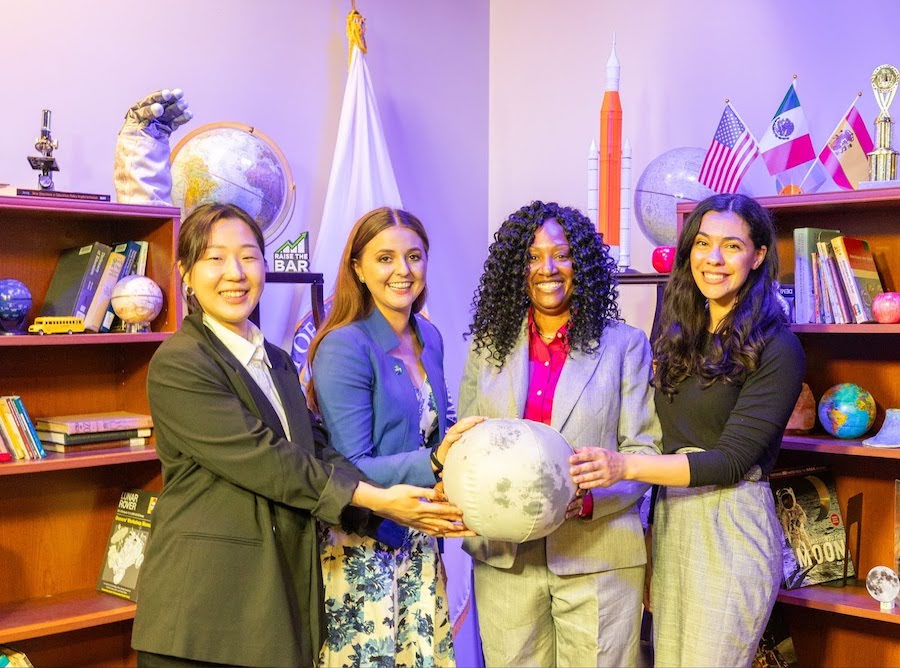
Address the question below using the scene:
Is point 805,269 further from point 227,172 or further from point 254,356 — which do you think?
point 227,172

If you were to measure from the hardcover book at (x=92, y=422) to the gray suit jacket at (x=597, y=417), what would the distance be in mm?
1200

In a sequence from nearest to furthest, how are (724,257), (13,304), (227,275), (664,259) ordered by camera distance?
(227,275)
(724,257)
(13,304)
(664,259)

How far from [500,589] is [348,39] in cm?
298

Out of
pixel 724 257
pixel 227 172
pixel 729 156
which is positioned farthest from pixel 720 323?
pixel 227 172

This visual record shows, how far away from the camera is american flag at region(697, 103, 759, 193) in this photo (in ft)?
11.6

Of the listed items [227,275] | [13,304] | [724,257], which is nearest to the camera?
[227,275]

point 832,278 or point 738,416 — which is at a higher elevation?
point 832,278

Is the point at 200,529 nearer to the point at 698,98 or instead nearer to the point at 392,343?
the point at 392,343

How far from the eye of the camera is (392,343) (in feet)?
7.84

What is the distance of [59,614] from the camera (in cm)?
287

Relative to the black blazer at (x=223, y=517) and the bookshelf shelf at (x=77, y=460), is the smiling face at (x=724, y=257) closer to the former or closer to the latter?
the black blazer at (x=223, y=517)

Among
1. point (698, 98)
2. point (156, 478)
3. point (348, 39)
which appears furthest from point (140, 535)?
point (698, 98)

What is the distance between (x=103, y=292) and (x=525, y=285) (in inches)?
55.1

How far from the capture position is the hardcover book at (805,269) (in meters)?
2.96
